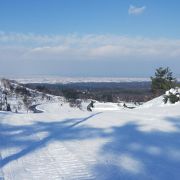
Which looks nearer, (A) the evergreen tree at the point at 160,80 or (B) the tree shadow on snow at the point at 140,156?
(B) the tree shadow on snow at the point at 140,156

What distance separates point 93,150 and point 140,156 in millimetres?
1278

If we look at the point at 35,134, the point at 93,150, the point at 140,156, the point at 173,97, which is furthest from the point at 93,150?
the point at 173,97

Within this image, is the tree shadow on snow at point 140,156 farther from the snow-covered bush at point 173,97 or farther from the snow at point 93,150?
the snow-covered bush at point 173,97

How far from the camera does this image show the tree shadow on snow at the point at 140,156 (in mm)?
6793

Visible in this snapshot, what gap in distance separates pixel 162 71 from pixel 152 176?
5193 cm

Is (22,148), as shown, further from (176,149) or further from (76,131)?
(176,149)

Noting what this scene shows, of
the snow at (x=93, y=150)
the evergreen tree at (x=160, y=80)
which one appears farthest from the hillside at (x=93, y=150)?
the evergreen tree at (x=160, y=80)

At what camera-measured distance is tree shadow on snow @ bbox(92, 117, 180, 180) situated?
6.79 metres

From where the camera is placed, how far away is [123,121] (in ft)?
45.1

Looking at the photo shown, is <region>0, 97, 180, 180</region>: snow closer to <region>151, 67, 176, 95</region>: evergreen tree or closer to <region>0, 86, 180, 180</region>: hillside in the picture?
<region>0, 86, 180, 180</region>: hillside

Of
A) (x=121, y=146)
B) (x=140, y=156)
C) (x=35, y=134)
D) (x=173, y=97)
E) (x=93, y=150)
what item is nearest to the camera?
(x=140, y=156)

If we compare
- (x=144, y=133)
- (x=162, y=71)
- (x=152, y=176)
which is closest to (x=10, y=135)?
(x=144, y=133)

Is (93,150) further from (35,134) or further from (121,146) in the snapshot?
(35,134)

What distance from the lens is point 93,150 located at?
29.1 feet
